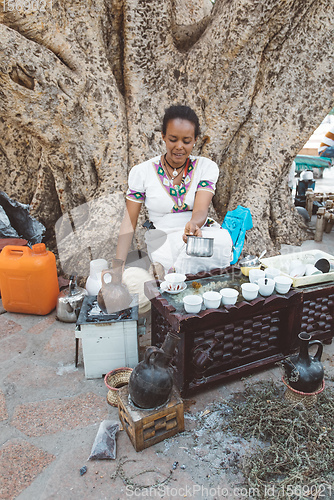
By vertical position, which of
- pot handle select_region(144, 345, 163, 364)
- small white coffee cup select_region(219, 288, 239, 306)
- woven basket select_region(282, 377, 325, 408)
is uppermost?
small white coffee cup select_region(219, 288, 239, 306)

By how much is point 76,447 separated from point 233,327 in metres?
1.15

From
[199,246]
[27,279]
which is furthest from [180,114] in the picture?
[27,279]

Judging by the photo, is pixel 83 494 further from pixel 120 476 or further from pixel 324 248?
pixel 324 248

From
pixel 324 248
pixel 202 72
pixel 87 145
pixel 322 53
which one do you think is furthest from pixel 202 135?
pixel 324 248

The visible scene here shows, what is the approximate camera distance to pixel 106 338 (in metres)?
2.37

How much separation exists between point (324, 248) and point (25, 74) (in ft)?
14.7

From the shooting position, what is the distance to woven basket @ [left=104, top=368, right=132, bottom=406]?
2.21m

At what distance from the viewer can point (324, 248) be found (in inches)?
207

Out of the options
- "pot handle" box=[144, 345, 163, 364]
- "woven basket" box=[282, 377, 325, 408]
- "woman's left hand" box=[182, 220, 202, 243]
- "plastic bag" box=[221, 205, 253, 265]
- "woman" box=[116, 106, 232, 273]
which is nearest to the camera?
"pot handle" box=[144, 345, 163, 364]

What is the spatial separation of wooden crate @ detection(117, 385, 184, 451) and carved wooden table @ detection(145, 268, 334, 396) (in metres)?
0.27

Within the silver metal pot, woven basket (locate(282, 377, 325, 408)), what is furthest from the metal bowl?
the silver metal pot

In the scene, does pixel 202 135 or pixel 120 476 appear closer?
pixel 120 476

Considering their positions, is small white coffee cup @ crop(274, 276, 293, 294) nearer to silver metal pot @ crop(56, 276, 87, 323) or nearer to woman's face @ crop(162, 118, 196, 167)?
woman's face @ crop(162, 118, 196, 167)

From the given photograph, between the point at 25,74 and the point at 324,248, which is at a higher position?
the point at 25,74
